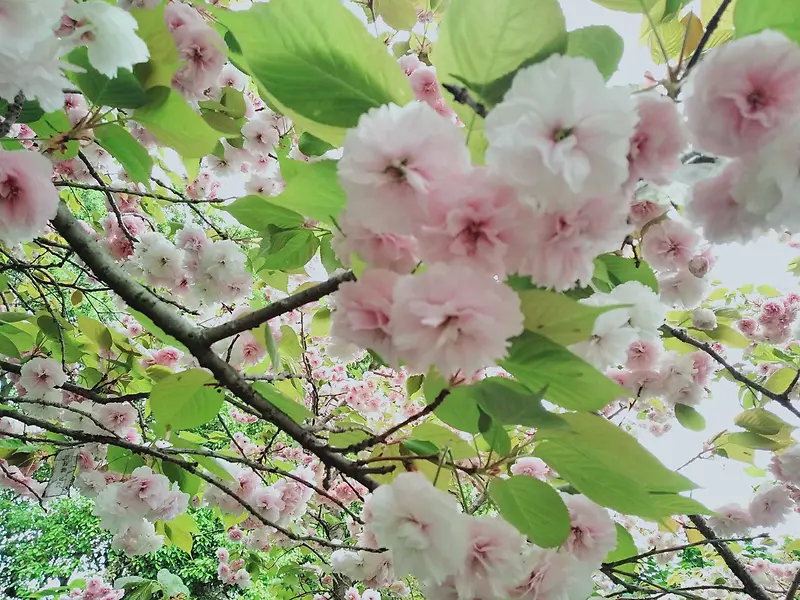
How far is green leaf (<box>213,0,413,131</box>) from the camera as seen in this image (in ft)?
1.50

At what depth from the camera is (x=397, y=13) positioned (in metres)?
1.31

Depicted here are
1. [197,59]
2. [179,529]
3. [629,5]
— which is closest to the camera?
[629,5]

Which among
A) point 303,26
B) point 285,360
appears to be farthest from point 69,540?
point 303,26

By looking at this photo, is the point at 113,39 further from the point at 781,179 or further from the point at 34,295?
the point at 34,295

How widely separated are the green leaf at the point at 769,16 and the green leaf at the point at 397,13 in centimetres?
101

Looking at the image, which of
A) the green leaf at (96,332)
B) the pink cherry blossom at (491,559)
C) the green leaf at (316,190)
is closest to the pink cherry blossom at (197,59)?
the green leaf at (316,190)

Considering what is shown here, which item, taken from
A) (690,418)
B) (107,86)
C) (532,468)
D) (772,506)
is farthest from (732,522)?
(107,86)

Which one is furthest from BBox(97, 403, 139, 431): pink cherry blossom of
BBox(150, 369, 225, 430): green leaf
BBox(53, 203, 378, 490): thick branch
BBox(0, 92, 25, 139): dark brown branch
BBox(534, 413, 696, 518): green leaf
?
BBox(534, 413, 696, 518): green leaf

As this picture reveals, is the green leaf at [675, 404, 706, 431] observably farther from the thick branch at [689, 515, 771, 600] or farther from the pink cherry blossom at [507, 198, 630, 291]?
the pink cherry blossom at [507, 198, 630, 291]

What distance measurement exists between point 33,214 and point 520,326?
1.94 ft

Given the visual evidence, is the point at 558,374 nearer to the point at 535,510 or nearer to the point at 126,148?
the point at 535,510

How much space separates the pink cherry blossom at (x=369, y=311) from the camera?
437 mm

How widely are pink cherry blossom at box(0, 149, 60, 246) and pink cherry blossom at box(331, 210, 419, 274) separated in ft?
1.32

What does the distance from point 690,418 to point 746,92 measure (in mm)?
1323
